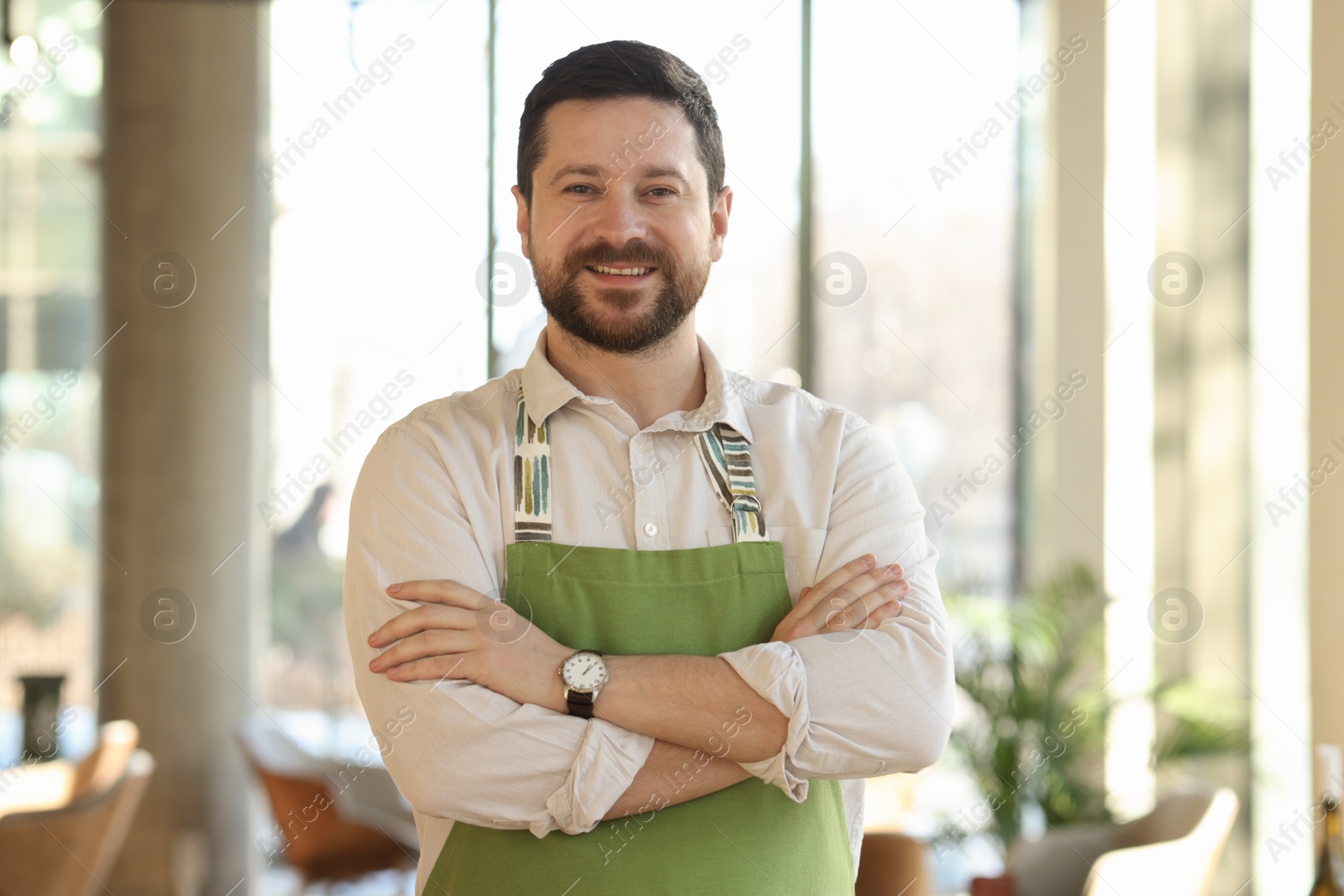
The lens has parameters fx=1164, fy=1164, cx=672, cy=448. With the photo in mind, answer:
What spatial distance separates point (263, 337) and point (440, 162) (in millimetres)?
1138

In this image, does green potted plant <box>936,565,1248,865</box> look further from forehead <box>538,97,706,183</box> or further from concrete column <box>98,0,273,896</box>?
concrete column <box>98,0,273,896</box>

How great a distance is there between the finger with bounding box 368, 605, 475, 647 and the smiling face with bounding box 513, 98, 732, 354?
1.44 feet

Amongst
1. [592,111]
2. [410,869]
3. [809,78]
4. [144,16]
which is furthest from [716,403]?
[144,16]

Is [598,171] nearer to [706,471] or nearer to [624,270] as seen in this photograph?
[624,270]

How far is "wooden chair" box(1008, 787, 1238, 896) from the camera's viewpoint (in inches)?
108

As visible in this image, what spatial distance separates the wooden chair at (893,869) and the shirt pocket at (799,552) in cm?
166

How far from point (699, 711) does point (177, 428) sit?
4250 mm

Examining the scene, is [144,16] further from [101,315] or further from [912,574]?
[912,574]

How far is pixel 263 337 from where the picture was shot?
532 cm

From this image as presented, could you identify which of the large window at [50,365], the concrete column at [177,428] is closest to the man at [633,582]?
the concrete column at [177,428]

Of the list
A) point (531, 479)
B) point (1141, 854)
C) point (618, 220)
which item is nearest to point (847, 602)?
point (531, 479)

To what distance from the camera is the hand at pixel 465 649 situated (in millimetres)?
1504

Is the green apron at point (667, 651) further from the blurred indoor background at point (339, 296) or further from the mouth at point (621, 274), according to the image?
the blurred indoor background at point (339, 296)

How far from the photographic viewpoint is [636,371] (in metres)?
1.73
